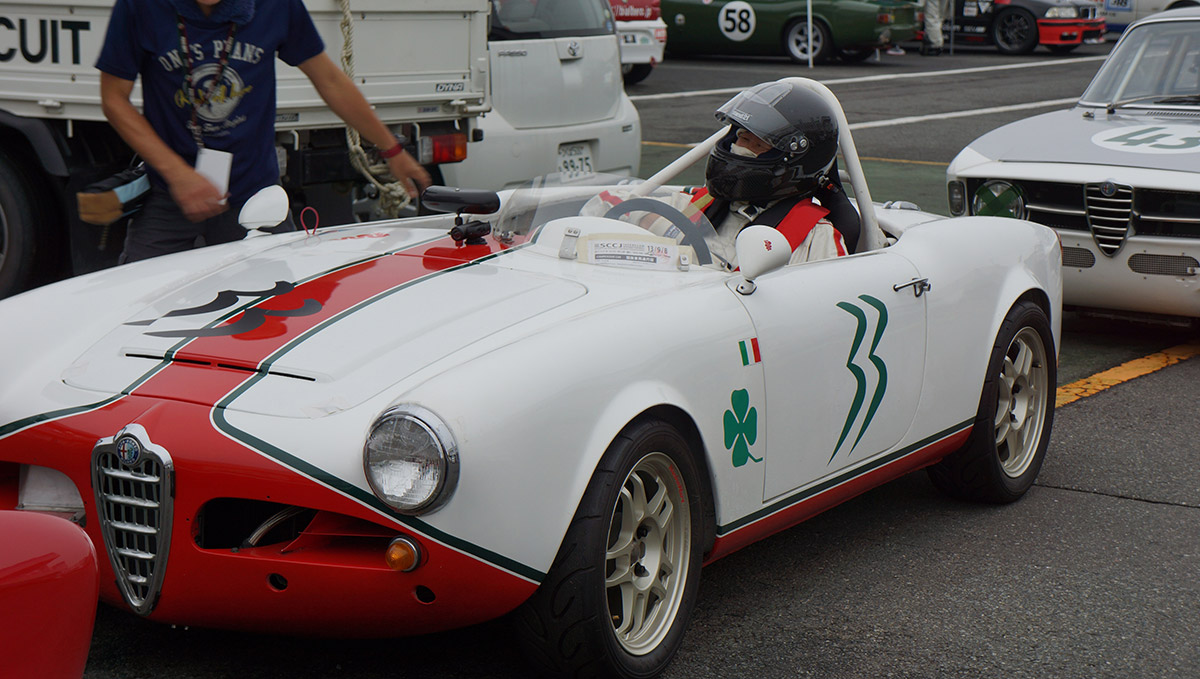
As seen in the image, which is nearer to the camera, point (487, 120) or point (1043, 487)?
point (1043, 487)

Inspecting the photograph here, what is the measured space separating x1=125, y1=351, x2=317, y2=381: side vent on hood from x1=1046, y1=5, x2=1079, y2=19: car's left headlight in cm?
2245

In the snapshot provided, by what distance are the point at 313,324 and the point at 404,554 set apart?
756 millimetres

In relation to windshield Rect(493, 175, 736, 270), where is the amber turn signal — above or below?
below

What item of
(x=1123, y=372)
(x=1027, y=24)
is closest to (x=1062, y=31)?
(x=1027, y=24)

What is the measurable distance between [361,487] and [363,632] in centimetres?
38

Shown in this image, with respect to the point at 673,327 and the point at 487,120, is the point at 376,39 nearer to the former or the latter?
the point at 487,120

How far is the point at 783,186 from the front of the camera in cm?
415

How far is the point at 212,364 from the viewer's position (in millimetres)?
3090

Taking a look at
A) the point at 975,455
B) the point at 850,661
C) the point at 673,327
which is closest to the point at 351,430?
the point at 673,327

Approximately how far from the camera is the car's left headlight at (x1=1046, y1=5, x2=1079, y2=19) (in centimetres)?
2314

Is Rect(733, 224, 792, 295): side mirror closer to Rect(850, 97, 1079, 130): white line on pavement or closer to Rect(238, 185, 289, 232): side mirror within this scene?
Rect(238, 185, 289, 232): side mirror

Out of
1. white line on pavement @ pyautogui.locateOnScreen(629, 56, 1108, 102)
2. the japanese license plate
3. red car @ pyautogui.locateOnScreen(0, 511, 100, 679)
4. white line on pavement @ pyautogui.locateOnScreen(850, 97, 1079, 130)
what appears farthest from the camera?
white line on pavement @ pyautogui.locateOnScreen(629, 56, 1108, 102)

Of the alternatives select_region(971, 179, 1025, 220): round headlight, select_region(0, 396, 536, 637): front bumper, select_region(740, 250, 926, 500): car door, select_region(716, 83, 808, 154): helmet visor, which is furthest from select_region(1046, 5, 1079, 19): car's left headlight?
select_region(0, 396, 536, 637): front bumper

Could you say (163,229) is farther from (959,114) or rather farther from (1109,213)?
(959,114)
